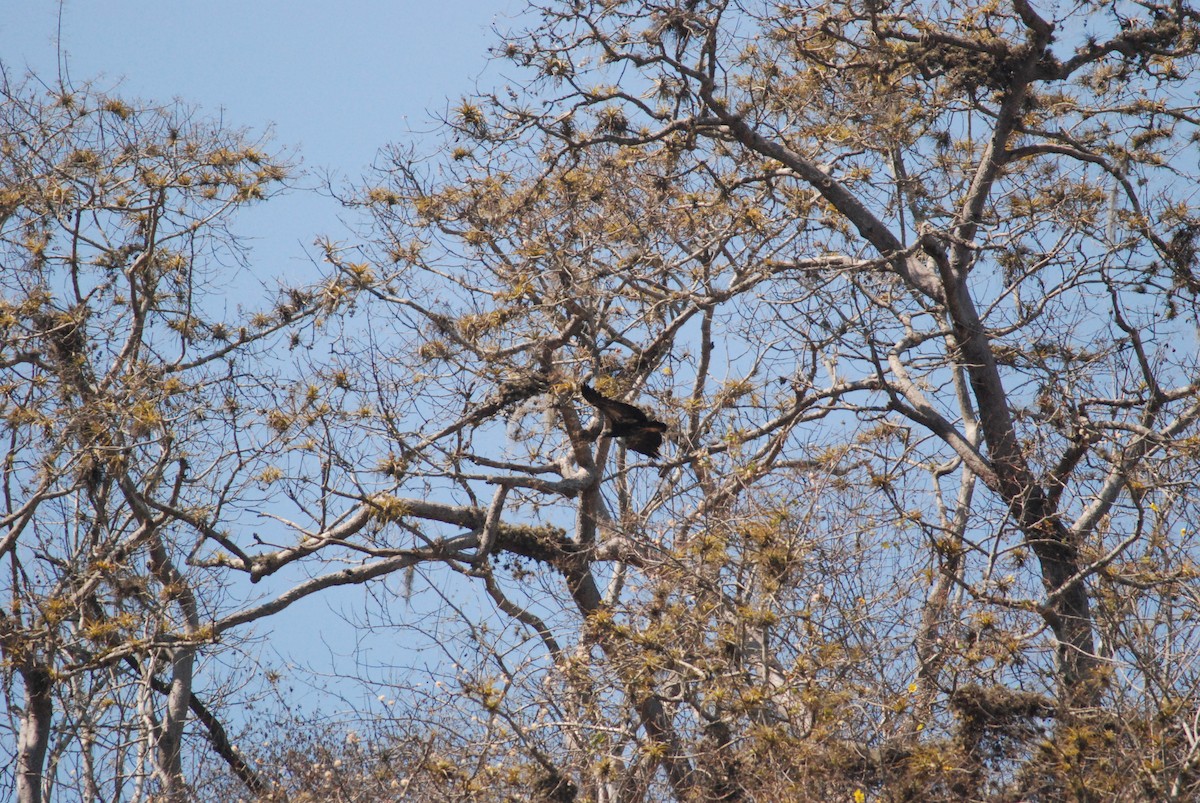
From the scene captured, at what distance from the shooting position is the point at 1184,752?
504cm

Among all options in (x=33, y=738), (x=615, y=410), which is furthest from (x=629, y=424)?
(x=33, y=738)

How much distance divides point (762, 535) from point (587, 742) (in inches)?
71.5

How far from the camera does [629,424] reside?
283 inches

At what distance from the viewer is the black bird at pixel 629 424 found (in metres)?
6.87

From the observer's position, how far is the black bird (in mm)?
6867

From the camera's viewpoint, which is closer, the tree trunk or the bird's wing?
the bird's wing

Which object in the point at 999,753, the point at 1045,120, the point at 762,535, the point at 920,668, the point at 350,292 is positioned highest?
the point at 350,292

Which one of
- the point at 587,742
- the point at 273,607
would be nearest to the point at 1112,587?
the point at 587,742

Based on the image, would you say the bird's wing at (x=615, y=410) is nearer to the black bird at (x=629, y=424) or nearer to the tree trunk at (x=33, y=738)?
the black bird at (x=629, y=424)

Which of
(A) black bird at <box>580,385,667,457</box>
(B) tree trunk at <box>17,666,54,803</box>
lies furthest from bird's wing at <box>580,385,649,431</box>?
(B) tree trunk at <box>17,666,54,803</box>

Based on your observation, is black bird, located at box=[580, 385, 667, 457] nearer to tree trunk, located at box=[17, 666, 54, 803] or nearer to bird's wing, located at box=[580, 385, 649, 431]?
bird's wing, located at box=[580, 385, 649, 431]

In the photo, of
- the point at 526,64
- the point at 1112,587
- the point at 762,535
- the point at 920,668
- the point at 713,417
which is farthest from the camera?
the point at 713,417

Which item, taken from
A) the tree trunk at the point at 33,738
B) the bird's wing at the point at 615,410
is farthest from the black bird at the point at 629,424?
the tree trunk at the point at 33,738

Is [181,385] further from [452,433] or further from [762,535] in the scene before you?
[762,535]
